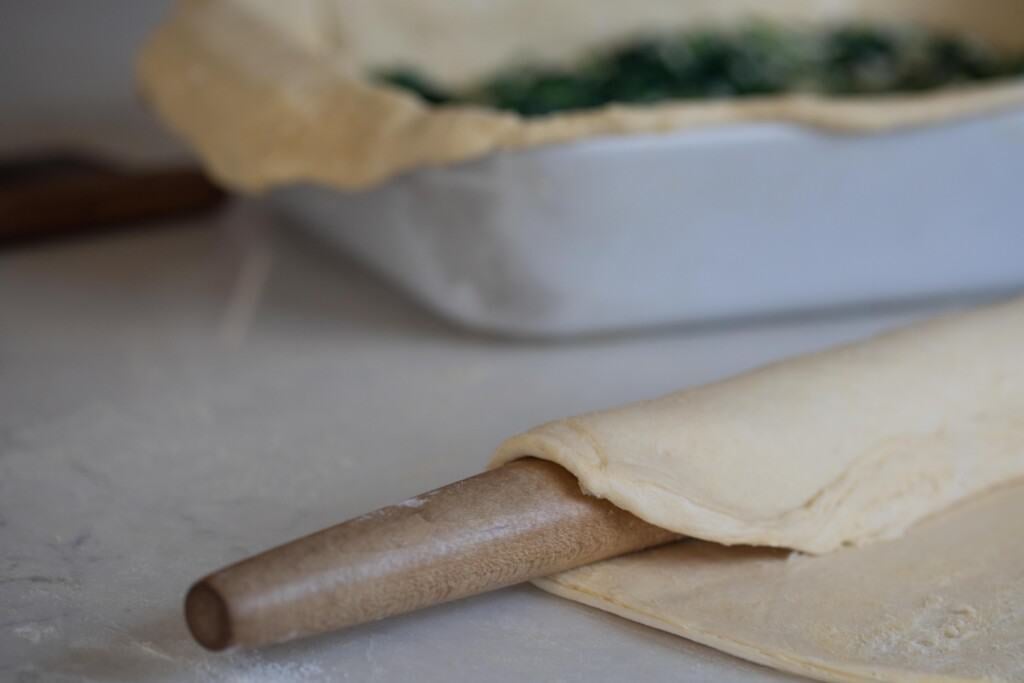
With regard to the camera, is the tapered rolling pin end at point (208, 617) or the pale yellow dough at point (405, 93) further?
the pale yellow dough at point (405, 93)

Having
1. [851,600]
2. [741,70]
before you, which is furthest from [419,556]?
[741,70]

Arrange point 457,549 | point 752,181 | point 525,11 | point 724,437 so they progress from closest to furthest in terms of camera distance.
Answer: point 457,549, point 724,437, point 752,181, point 525,11

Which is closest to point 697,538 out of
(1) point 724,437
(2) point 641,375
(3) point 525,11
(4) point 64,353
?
(1) point 724,437

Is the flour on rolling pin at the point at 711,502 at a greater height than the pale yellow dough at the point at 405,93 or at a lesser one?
lesser

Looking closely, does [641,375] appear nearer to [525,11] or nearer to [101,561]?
[101,561]

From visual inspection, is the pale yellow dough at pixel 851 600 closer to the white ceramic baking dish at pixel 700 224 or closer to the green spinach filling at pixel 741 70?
the white ceramic baking dish at pixel 700 224

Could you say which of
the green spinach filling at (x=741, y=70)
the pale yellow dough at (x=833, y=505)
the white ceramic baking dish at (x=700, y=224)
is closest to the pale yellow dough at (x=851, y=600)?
the pale yellow dough at (x=833, y=505)
